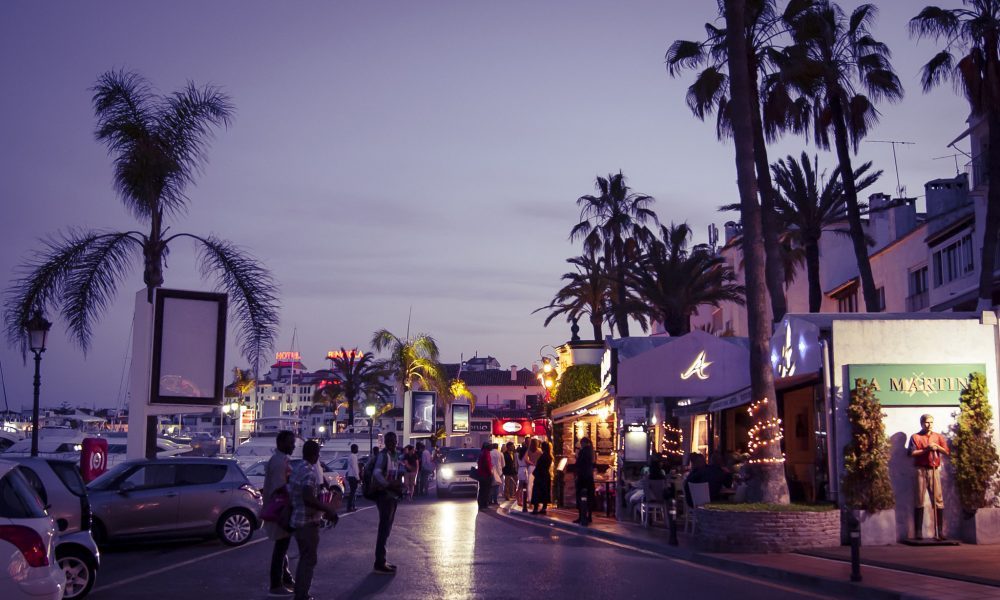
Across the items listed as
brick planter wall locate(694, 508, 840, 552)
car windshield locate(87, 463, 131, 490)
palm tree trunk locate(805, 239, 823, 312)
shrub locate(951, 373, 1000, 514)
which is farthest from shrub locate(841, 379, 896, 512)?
palm tree trunk locate(805, 239, 823, 312)

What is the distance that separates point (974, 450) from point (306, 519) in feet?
37.0

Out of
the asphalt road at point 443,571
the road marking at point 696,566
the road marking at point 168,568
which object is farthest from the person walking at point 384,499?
the road marking at point 696,566

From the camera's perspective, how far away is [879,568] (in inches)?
529

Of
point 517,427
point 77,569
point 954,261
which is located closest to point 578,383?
point 517,427

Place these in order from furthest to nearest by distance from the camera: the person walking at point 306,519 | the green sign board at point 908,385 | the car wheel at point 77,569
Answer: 1. the green sign board at point 908,385
2. the car wheel at point 77,569
3. the person walking at point 306,519

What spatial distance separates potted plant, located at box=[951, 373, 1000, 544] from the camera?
16.4m

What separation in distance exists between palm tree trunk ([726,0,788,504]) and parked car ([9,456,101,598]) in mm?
10708

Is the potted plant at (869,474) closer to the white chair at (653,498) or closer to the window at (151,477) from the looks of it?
the white chair at (653,498)

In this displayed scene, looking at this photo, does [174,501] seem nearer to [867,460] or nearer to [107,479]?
[107,479]

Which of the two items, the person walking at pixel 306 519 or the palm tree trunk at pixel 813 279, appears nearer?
the person walking at pixel 306 519

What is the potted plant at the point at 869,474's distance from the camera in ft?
53.8

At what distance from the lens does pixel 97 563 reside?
11.7 m

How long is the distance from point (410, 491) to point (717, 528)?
68.6 feet

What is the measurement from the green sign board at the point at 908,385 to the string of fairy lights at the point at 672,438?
9638 millimetres
